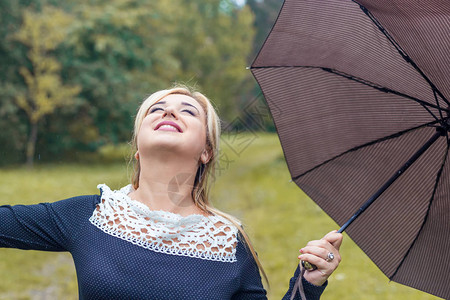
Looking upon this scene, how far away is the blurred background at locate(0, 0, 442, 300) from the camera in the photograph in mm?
9523

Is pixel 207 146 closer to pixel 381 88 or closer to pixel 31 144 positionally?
pixel 381 88

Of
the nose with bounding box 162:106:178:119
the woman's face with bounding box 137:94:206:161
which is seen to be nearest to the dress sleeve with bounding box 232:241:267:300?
the woman's face with bounding box 137:94:206:161

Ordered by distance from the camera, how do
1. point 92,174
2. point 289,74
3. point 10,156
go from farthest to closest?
1. point 10,156
2. point 92,174
3. point 289,74

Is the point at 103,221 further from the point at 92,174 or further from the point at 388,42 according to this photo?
the point at 92,174

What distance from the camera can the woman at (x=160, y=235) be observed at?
1787mm

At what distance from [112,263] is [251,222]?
7.29m

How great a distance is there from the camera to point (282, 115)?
8.58ft

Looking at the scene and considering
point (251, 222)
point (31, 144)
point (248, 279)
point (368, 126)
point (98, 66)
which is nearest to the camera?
point (248, 279)

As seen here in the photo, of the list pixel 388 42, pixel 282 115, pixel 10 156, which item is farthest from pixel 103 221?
pixel 10 156

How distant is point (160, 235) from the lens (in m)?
1.88

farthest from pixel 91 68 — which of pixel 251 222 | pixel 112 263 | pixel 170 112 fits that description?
pixel 112 263

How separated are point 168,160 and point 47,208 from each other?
19.1 inches

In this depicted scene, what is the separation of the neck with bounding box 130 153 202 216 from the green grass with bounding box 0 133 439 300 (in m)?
0.71

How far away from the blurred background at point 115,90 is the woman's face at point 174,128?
17.2 feet
